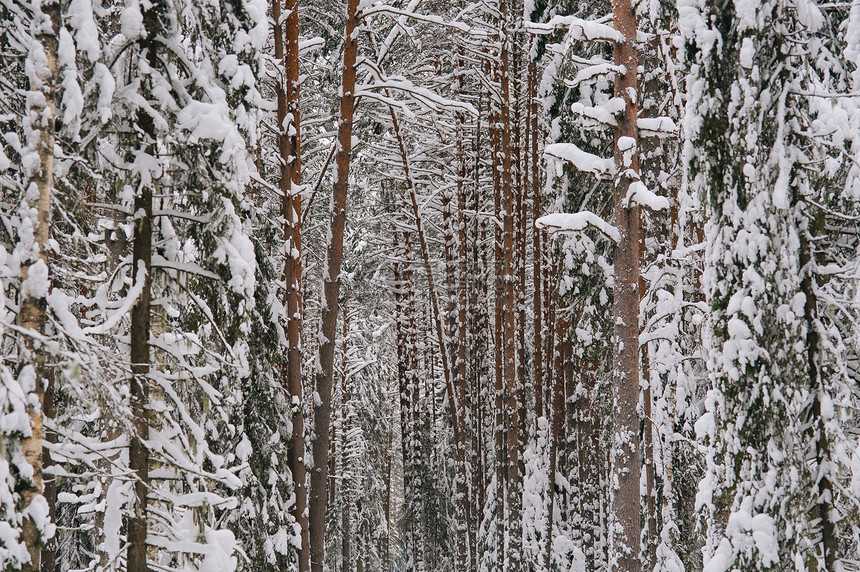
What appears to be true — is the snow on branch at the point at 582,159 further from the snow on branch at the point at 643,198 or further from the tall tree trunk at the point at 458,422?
the tall tree trunk at the point at 458,422

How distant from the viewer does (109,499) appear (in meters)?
5.24

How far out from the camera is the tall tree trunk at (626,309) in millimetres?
7867

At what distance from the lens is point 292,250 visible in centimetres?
848

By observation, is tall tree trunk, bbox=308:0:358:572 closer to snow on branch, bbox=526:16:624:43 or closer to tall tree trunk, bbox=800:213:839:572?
snow on branch, bbox=526:16:624:43

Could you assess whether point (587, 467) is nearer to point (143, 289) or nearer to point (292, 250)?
point (292, 250)

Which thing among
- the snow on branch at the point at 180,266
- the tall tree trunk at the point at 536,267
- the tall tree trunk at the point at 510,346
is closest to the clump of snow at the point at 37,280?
the snow on branch at the point at 180,266

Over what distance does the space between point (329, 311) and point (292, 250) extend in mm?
1012

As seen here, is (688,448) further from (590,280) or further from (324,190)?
(324,190)

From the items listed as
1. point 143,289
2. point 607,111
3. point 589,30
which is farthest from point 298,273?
point 589,30

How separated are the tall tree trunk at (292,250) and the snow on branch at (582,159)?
2.87m

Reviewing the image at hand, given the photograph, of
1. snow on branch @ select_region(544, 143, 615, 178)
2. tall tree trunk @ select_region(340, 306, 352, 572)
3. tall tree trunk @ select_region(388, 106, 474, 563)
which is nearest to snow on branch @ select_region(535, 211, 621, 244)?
snow on branch @ select_region(544, 143, 615, 178)

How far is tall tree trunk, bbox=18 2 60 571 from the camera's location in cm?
396

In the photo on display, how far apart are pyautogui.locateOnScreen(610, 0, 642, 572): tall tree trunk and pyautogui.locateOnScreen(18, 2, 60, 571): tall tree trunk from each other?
553 cm

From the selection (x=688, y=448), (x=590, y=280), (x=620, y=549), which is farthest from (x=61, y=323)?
(x=688, y=448)
